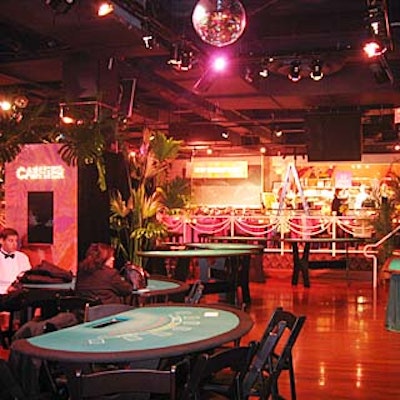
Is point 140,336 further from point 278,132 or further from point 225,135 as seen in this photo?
point 278,132

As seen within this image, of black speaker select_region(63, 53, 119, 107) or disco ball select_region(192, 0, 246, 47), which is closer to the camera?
disco ball select_region(192, 0, 246, 47)

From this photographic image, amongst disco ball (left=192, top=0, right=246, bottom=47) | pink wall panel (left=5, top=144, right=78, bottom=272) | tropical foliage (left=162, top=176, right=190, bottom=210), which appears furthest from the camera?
tropical foliage (left=162, top=176, right=190, bottom=210)

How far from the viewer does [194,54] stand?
340 inches

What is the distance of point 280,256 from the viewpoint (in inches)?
587

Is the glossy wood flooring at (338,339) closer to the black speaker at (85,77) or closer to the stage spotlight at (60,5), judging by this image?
the black speaker at (85,77)

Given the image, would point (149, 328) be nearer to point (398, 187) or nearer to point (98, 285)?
point (98, 285)

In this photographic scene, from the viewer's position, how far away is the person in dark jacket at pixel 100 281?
18.6ft

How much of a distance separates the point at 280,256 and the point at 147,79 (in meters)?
5.78

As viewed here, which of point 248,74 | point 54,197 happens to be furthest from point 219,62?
point 54,197

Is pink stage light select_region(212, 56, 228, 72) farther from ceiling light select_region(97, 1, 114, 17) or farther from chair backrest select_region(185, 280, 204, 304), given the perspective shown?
chair backrest select_region(185, 280, 204, 304)

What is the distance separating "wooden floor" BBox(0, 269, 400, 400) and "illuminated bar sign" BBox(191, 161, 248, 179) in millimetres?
8963

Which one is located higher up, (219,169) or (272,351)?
(219,169)

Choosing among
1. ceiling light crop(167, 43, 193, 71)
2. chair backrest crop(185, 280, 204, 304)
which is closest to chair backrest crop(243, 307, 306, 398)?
chair backrest crop(185, 280, 204, 304)

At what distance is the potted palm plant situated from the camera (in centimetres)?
1009
